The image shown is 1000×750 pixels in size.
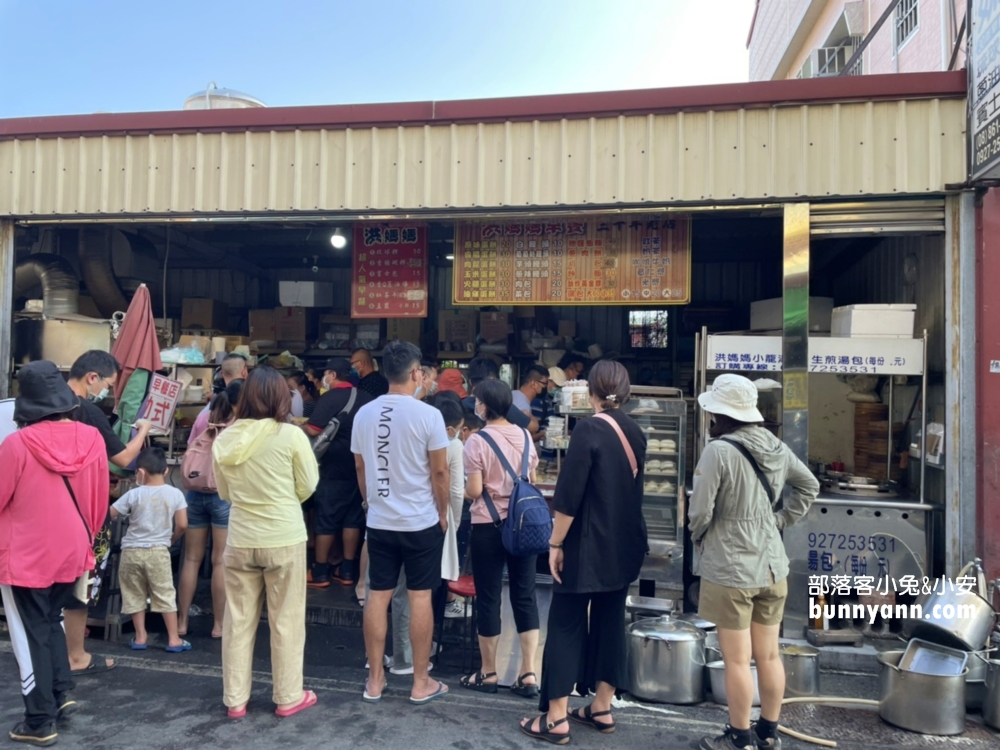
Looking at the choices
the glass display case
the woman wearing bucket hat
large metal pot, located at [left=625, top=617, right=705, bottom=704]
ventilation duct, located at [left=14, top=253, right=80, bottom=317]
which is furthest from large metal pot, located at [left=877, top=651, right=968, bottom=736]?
ventilation duct, located at [left=14, top=253, right=80, bottom=317]

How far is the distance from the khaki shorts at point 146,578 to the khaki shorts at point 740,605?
11.9 feet

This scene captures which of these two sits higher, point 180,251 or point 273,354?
point 180,251

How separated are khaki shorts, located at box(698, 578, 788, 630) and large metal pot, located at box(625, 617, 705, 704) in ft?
2.53

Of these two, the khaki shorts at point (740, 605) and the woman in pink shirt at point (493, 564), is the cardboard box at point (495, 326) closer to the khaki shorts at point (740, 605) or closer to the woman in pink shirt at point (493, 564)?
the woman in pink shirt at point (493, 564)

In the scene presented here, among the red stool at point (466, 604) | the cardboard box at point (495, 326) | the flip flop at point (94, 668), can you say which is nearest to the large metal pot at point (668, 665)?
the red stool at point (466, 604)

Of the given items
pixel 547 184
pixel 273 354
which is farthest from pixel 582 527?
pixel 273 354

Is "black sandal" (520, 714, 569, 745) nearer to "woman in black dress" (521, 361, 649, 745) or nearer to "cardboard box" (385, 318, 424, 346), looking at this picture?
"woman in black dress" (521, 361, 649, 745)

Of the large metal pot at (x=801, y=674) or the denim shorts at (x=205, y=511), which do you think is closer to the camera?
the large metal pot at (x=801, y=674)

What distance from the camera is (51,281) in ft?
22.8

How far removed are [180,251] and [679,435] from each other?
684 cm

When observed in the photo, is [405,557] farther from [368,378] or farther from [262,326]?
[262,326]

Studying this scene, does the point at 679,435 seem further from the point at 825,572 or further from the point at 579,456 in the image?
the point at 579,456

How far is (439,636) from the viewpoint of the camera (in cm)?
493

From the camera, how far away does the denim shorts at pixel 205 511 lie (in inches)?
208
